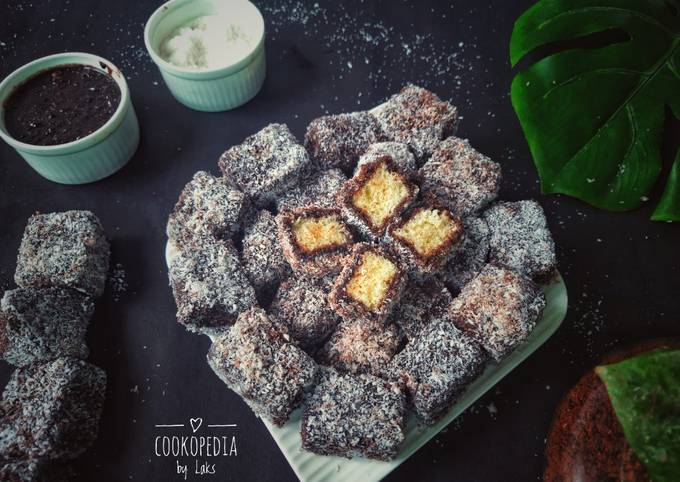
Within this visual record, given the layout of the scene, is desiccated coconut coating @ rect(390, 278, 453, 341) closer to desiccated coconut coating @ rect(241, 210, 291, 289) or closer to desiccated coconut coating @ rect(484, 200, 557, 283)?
desiccated coconut coating @ rect(484, 200, 557, 283)

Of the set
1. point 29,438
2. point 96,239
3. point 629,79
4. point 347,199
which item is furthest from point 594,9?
point 29,438

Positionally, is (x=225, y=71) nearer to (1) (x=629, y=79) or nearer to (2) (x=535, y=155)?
(2) (x=535, y=155)

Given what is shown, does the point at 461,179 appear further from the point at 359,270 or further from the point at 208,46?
the point at 208,46

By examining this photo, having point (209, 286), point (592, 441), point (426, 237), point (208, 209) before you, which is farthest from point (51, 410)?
point (592, 441)

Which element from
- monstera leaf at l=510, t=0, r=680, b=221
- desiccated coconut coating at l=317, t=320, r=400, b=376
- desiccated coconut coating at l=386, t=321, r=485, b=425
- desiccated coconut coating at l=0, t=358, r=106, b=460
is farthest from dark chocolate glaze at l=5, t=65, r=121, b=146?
monstera leaf at l=510, t=0, r=680, b=221

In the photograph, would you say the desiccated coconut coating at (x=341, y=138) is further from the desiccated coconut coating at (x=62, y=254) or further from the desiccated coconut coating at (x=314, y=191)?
the desiccated coconut coating at (x=62, y=254)
